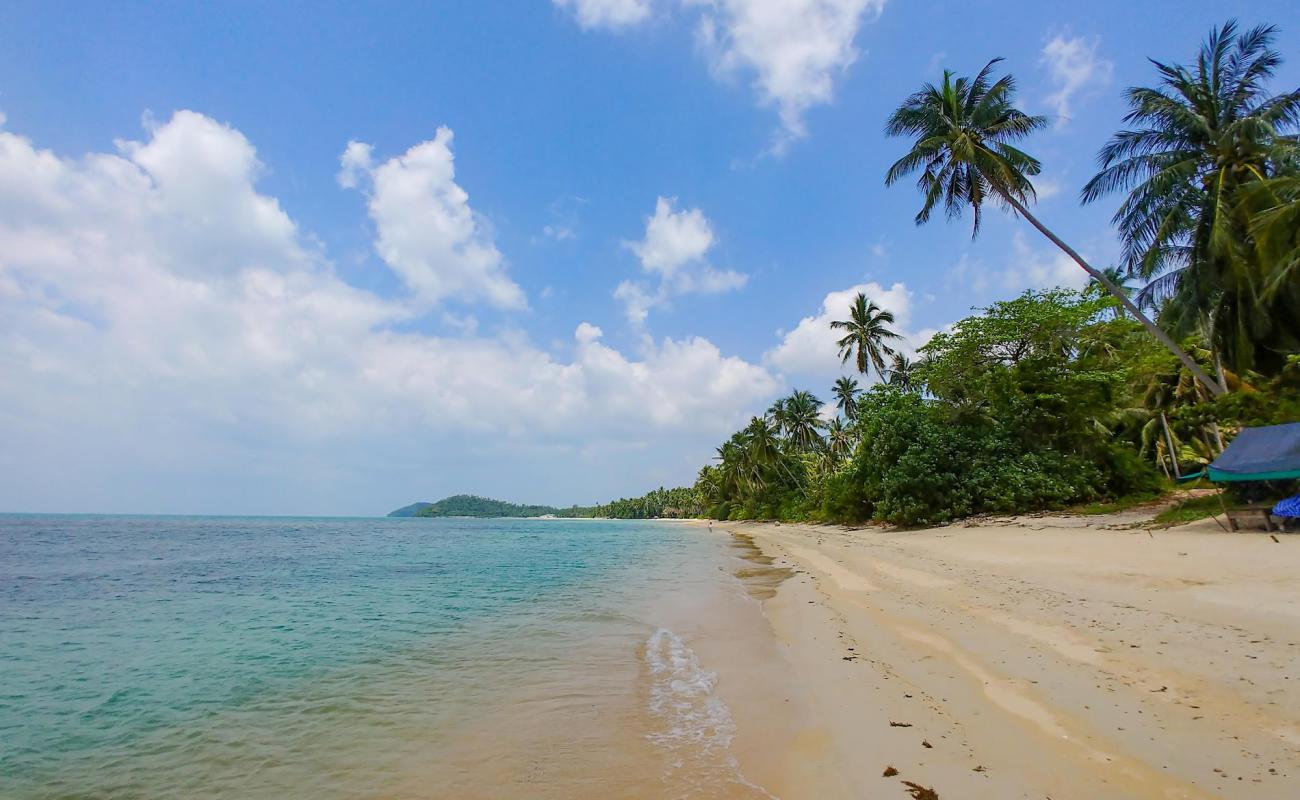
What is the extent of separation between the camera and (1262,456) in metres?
12.5

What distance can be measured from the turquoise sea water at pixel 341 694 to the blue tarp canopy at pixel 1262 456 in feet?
39.6

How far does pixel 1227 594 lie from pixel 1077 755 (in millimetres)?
5846

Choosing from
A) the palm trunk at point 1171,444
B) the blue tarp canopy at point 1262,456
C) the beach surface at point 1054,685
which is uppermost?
the palm trunk at point 1171,444

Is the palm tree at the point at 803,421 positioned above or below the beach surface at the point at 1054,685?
above

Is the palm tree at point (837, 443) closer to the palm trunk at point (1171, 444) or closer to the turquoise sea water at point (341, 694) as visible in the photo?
the palm trunk at point (1171, 444)

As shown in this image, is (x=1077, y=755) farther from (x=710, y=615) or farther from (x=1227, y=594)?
(x=710, y=615)

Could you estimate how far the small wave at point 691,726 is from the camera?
4453mm

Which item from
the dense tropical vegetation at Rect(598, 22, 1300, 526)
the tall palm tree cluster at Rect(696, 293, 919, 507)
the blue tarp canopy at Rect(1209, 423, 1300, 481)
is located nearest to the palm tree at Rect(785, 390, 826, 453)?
the tall palm tree cluster at Rect(696, 293, 919, 507)

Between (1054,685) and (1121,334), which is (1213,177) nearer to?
(1121,334)

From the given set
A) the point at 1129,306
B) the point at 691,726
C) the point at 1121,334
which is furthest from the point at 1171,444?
the point at 691,726

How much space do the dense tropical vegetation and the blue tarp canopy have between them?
4.08 meters

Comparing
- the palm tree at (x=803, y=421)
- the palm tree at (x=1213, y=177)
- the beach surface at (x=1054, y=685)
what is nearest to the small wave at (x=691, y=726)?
the beach surface at (x=1054, y=685)

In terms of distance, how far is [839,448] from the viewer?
2515 inches

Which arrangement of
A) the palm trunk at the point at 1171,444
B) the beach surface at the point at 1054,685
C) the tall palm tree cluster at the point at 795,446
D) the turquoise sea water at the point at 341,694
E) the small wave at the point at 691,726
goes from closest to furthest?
the beach surface at the point at 1054,685 → the small wave at the point at 691,726 → the turquoise sea water at the point at 341,694 → the palm trunk at the point at 1171,444 → the tall palm tree cluster at the point at 795,446
